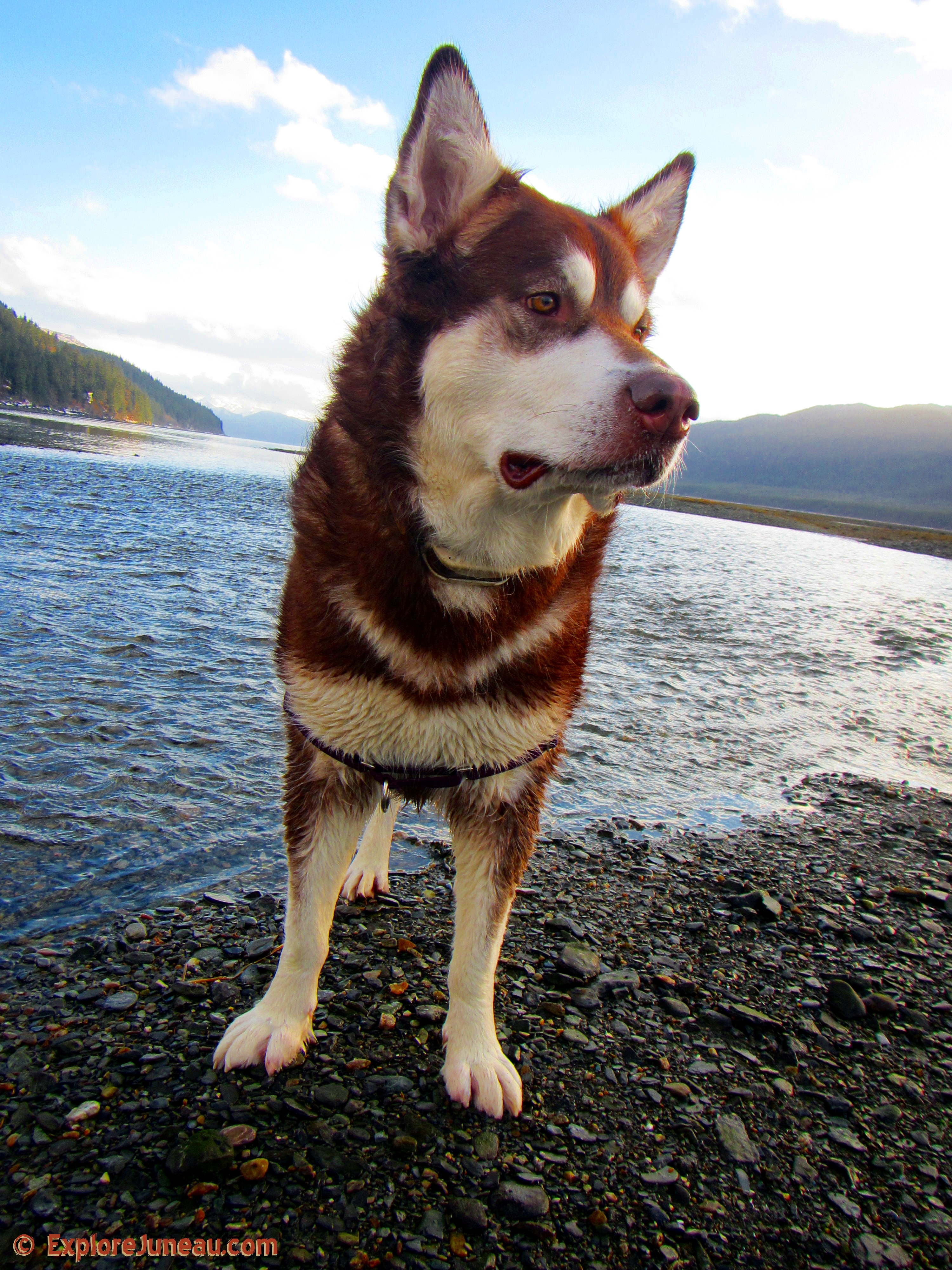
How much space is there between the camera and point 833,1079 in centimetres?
276

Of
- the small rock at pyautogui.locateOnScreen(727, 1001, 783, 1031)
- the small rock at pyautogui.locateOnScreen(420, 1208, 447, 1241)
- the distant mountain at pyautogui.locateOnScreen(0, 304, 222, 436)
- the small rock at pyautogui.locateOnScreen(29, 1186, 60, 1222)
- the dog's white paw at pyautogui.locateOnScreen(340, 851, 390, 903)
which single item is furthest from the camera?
the distant mountain at pyautogui.locateOnScreen(0, 304, 222, 436)

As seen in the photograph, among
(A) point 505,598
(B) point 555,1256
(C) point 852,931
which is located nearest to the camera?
(B) point 555,1256

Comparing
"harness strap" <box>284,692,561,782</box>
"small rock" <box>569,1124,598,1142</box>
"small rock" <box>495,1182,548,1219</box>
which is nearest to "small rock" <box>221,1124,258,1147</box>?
"small rock" <box>495,1182,548,1219</box>

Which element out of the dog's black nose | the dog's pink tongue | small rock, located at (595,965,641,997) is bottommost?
small rock, located at (595,965,641,997)

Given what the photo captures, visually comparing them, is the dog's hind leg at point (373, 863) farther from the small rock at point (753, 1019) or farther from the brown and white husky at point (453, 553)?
the small rock at point (753, 1019)

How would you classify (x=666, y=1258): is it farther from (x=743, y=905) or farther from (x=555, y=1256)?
(x=743, y=905)

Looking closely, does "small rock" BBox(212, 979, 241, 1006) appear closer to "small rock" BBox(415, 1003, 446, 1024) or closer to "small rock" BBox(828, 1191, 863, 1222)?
"small rock" BBox(415, 1003, 446, 1024)

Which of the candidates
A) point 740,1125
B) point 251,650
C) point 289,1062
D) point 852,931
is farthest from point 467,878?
point 251,650

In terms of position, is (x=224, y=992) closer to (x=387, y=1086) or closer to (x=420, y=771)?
(x=387, y=1086)

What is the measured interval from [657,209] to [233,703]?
4.64 m

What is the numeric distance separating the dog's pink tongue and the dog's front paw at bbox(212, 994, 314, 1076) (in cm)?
218

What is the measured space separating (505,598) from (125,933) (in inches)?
91.1

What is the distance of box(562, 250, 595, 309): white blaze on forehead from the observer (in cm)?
255

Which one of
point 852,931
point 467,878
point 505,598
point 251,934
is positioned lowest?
point 251,934
